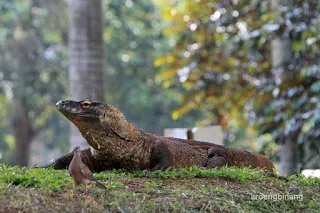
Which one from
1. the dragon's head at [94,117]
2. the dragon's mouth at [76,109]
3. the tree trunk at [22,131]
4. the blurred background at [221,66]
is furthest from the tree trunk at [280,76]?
the tree trunk at [22,131]

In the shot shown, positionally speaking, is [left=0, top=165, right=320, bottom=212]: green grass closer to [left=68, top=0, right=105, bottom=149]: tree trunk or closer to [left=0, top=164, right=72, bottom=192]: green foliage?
[left=0, top=164, right=72, bottom=192]: green foliage

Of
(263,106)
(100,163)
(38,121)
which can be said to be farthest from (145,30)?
(100,163)

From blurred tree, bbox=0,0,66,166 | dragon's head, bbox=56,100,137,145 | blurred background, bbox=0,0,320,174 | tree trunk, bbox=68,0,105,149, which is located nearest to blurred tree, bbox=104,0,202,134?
blurred tree, bbox=0,0,66,166

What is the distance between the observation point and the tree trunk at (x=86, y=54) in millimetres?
9180

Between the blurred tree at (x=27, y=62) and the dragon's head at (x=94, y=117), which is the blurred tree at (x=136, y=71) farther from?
→ the dragon's head at (x=94, y=117)

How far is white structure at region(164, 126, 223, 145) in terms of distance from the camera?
716 centimetres

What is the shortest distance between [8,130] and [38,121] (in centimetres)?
288

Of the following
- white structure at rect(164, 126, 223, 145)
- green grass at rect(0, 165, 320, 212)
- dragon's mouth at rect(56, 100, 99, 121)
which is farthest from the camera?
white structure at rect(164, 126, 223, 145)

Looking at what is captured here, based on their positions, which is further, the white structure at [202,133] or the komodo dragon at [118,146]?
the white structure at [202,133]

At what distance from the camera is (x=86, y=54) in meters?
9.17

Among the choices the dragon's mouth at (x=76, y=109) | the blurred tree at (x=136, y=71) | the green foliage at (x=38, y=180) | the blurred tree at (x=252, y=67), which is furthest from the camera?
the blurred tree at (x=136, y=71)

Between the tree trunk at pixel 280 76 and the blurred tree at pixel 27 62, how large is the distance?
15.4 m

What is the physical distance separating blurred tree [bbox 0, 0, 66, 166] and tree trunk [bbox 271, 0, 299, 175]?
15372mm

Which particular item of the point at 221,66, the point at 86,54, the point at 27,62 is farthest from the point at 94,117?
the point at 27,62
